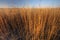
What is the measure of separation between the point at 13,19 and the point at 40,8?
0.42 meters

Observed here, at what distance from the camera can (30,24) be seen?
2543 mm

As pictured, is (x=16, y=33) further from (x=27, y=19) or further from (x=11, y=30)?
(x=27, y=19)

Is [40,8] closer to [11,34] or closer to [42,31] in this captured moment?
[42,31]

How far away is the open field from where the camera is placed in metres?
2.55

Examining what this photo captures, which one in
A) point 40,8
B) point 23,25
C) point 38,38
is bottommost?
point 38,38

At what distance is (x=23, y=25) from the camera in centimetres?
260

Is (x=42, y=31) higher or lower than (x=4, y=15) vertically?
lower

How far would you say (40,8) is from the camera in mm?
2662

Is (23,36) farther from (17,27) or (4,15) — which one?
(4,15)

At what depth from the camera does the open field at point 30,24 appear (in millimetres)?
2547

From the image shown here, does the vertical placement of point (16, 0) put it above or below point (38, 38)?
above

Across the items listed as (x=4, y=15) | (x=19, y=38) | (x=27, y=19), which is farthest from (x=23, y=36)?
(x=4, y=15)

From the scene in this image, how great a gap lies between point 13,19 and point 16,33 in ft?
0.70

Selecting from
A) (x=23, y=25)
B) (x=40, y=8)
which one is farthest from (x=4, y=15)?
(x=40, y=8)
